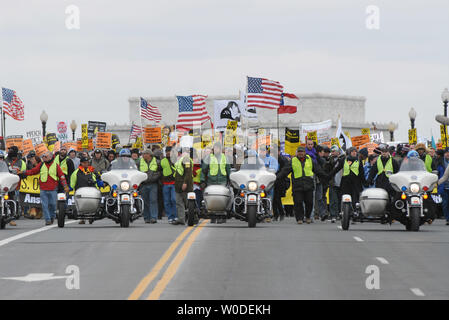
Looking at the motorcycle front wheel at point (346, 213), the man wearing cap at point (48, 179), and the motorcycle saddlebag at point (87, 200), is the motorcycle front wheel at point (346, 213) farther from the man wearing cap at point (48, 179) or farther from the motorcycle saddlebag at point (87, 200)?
the man wearing cap at point (48, 179)

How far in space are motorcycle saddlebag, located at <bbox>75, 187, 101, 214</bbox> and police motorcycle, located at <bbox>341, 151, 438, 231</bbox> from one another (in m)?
5.43

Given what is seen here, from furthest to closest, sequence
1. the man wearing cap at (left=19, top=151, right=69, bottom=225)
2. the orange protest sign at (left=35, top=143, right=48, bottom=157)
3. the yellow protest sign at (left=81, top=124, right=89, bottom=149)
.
→ the yellow protest sign at (left=81, top=124, right=89, bottom=149) < the orange protest sign at (left=35, top=143, right=48, bottom=157) < the man wearing cap at (left=19, top=151, right=69, bottom=225)

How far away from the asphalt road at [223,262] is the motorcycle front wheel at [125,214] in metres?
0.47

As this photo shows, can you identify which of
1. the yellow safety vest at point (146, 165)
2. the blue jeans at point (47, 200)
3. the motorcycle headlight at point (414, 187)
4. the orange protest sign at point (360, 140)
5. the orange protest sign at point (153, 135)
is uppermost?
the orange protest sign at point (153, 135)

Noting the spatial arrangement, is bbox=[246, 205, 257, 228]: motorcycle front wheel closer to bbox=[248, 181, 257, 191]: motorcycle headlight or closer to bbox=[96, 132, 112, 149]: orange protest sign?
bbox=[248, 181, 257, 191]: motorcycle headlight

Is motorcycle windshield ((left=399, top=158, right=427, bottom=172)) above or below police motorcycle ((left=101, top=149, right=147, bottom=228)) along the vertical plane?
above

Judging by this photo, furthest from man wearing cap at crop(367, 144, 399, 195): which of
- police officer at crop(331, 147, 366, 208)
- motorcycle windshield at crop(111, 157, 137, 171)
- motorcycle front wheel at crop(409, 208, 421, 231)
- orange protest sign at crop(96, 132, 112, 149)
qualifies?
orange protest sign at crop(96, 132, 112, 149)

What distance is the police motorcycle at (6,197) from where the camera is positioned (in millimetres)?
24242

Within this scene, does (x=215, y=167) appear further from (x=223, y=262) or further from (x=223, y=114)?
(x=223, y=114)

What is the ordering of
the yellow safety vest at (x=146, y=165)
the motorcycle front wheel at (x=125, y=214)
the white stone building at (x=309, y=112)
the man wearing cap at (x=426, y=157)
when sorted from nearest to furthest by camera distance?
the motorcycle front wheel at (x=125, y=214) < the yellow safety vest at (x=146, y=165) < the man wearing cap at (x=426, y=157) < the white stone building at (x=309, y=112)

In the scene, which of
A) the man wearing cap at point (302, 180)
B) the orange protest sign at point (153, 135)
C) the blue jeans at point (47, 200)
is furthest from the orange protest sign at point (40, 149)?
the man wearing cap at point (302, 180)

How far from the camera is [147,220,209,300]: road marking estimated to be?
12.8m
